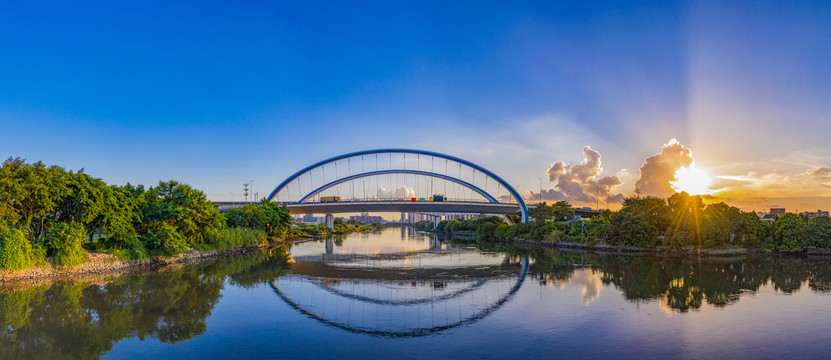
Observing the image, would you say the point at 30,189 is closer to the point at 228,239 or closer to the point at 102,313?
the point at 102,313

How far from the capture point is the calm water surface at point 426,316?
1340 centimetres

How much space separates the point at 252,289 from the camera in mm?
24422

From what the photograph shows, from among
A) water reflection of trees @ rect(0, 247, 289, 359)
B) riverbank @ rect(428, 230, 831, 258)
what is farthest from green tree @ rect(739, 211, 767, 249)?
water reflection of trees @ rect(0, 247, 289, 359)

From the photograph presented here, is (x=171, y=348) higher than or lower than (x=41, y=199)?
lower

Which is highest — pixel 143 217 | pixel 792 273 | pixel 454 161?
pixel 454 161

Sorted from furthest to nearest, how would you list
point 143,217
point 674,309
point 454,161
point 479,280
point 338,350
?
point 454,161, point 143,217, point 479,280, point 674,309, point 338,350

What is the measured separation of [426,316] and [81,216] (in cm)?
2570

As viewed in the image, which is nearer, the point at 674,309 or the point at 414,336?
the point at 414,336

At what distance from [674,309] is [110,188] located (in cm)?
3684

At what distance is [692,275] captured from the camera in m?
28.8

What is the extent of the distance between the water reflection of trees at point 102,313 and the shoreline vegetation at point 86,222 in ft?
11.8

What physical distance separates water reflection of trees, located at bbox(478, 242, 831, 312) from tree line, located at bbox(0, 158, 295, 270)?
3029cm

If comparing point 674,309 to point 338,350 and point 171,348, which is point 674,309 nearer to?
point 338,350

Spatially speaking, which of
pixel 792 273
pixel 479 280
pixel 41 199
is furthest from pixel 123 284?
pixel 792 273
